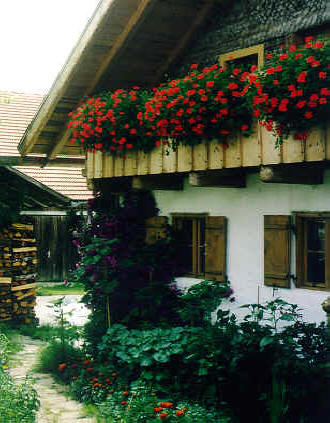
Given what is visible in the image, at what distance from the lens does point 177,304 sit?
325 inches

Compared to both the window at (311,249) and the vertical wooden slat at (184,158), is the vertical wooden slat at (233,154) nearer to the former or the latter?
the vertical wooden slat at (184,158)

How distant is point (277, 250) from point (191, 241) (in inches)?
68.5

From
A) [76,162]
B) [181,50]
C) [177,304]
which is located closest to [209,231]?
[177,304]

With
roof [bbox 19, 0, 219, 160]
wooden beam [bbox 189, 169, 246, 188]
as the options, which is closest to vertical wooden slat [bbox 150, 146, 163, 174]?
wooden beam [bbox 189, 169, 246, 188]

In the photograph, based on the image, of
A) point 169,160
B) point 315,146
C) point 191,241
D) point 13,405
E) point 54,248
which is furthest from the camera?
point 54,248

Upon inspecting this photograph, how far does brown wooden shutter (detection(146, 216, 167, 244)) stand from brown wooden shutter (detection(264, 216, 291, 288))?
1892mm

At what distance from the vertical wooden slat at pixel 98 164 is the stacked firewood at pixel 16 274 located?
3.83 m

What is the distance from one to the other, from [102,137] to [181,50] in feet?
5.77

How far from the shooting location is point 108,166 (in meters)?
8.23

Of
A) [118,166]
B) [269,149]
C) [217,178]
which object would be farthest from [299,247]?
[118,166]

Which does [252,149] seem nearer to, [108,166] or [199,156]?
[199,156]

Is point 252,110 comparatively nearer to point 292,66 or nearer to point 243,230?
point 292,66

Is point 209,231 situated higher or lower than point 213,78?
lower

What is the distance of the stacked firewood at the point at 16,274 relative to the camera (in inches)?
452
